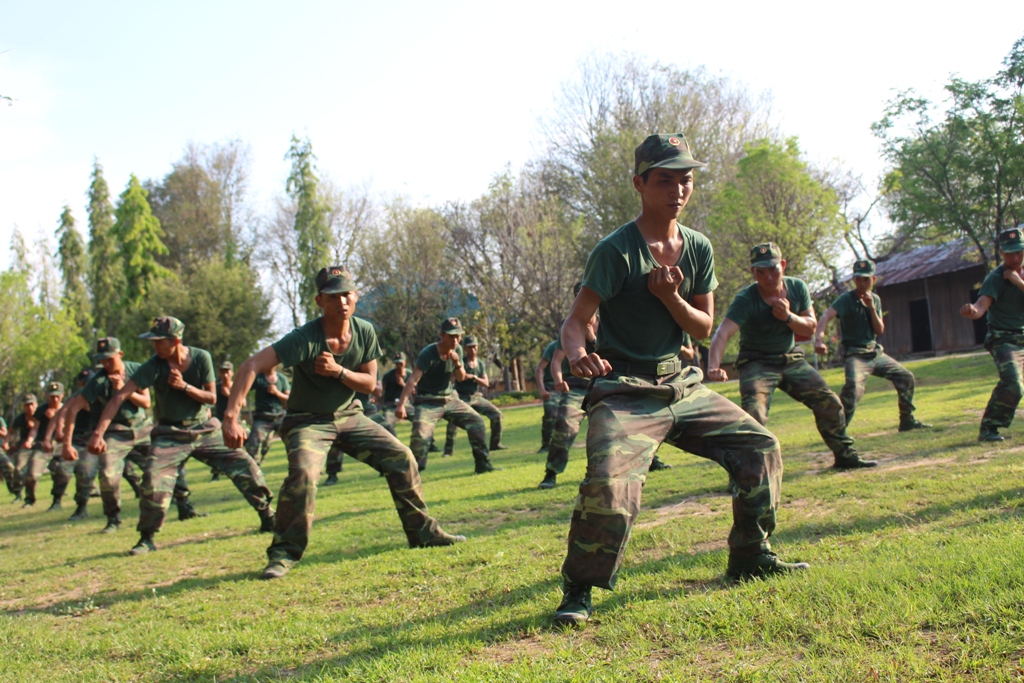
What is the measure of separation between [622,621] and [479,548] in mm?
2525

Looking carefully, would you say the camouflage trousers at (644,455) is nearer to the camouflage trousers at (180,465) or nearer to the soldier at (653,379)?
the soldier at (653,379)

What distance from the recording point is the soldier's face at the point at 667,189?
4.36 m

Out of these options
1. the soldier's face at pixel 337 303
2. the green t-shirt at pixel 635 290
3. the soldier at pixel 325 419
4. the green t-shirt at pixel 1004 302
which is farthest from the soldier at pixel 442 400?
the green t-shirt at pixel 635 290

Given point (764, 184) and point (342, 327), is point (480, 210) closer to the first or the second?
point (764, 184)

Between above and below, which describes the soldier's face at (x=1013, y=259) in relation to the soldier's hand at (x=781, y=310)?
above

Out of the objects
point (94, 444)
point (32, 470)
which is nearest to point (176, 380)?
point (94, 444)

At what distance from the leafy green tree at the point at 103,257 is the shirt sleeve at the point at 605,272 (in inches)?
1943

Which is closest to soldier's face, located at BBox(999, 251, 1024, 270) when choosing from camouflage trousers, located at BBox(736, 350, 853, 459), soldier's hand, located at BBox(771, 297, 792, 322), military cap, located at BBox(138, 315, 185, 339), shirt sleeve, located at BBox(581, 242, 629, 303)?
camouflage trousers, located at BBox(736, 350, 853, 459)

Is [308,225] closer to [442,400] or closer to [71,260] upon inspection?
[71,260]

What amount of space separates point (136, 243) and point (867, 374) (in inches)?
1722

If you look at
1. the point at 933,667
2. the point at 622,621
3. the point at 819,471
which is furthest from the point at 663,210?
the point at 819,471

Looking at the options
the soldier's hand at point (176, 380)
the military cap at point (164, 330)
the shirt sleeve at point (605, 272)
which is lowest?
the soldier's hand at point (176, 380)

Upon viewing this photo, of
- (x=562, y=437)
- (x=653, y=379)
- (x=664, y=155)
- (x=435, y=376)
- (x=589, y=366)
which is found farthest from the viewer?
(x=435, y=376)

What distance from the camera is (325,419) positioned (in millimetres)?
6699
